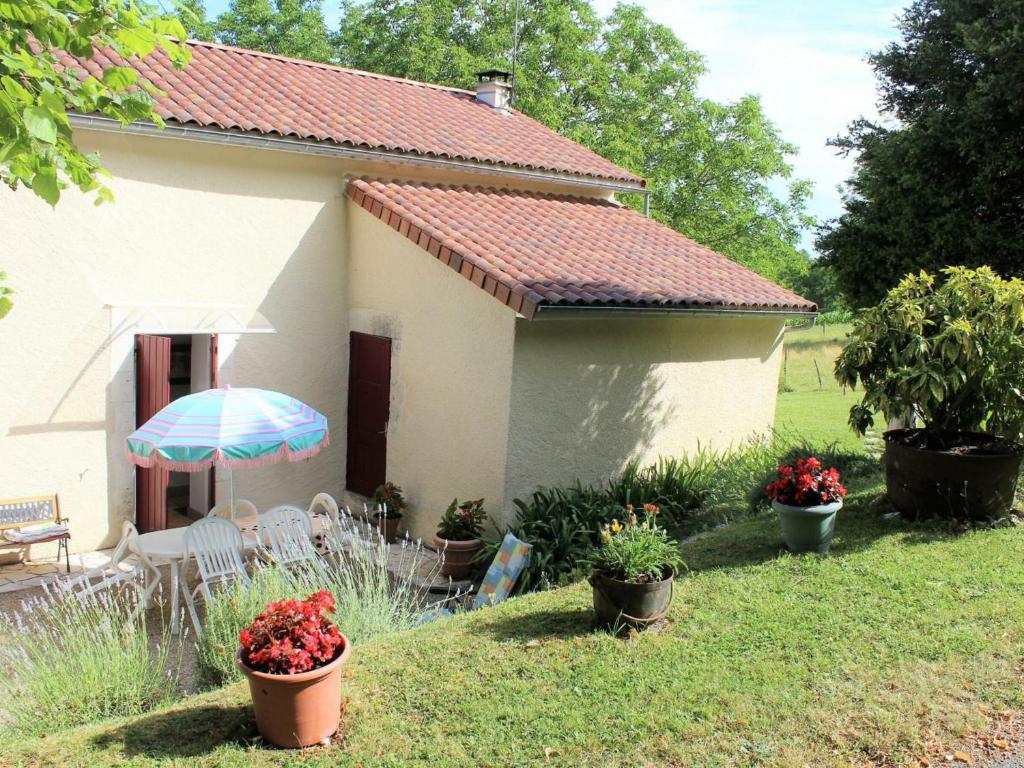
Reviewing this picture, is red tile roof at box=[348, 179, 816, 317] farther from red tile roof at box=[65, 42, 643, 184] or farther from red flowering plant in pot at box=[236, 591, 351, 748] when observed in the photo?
red flowering plant in pot at box=[236, 591, 351, 748]

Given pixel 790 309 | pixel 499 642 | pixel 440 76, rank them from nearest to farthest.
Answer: pixel 499 642 → pixel 790 309 → pixel 440 76

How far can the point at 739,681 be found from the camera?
603cm

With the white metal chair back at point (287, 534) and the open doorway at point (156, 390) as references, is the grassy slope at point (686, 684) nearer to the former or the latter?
the white metal chair back at point (287, 534)

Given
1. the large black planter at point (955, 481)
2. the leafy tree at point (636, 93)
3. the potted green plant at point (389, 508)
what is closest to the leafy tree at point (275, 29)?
the leafy tree at point (636, 93)

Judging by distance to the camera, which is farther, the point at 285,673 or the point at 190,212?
the point at 190,212

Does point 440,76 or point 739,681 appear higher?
point 440,76

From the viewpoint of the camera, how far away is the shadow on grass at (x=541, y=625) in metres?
6.99

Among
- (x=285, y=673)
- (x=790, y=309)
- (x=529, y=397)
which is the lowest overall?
(x=285, y=673)

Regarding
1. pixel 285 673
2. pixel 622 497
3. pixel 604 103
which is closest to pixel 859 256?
pixel 622 497

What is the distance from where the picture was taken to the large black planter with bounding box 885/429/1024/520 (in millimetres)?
9266

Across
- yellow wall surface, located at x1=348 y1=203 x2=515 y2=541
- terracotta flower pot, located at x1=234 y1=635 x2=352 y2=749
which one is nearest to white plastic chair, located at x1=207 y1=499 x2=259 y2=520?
yellow wall surface, located at x1=348 y1=203 x2=515 y2=541

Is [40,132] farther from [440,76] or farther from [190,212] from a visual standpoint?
[440,76]

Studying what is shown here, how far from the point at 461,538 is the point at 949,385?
19.4ft

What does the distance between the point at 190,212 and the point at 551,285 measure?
4.75 metres
